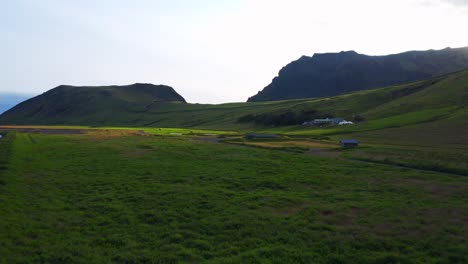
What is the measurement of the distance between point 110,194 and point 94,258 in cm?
1157

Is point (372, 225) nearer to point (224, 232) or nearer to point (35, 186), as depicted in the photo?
point (224, 232)

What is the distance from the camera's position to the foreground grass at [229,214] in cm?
1741

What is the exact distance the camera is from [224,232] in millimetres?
19969

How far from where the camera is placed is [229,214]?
23.0 meters

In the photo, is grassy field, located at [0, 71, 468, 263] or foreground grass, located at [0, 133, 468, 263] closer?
foreground grass, located at [0, 133, 468, 263]

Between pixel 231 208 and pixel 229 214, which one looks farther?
pixel 231 208

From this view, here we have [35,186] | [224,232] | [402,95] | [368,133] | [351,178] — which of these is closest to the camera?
[224,232]

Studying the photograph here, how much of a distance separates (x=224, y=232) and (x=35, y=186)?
17740 mm

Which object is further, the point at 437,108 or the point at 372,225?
the point at 437,108

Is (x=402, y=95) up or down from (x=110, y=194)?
up

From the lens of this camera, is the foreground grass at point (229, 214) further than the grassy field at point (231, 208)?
No

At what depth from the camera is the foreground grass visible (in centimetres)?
1741

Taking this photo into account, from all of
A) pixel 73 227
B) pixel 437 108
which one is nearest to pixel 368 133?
pixel 437 108

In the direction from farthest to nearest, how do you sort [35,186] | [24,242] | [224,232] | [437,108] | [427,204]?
[437,108]
[35,186]
[427,204]
[224,232]
[24,242]
